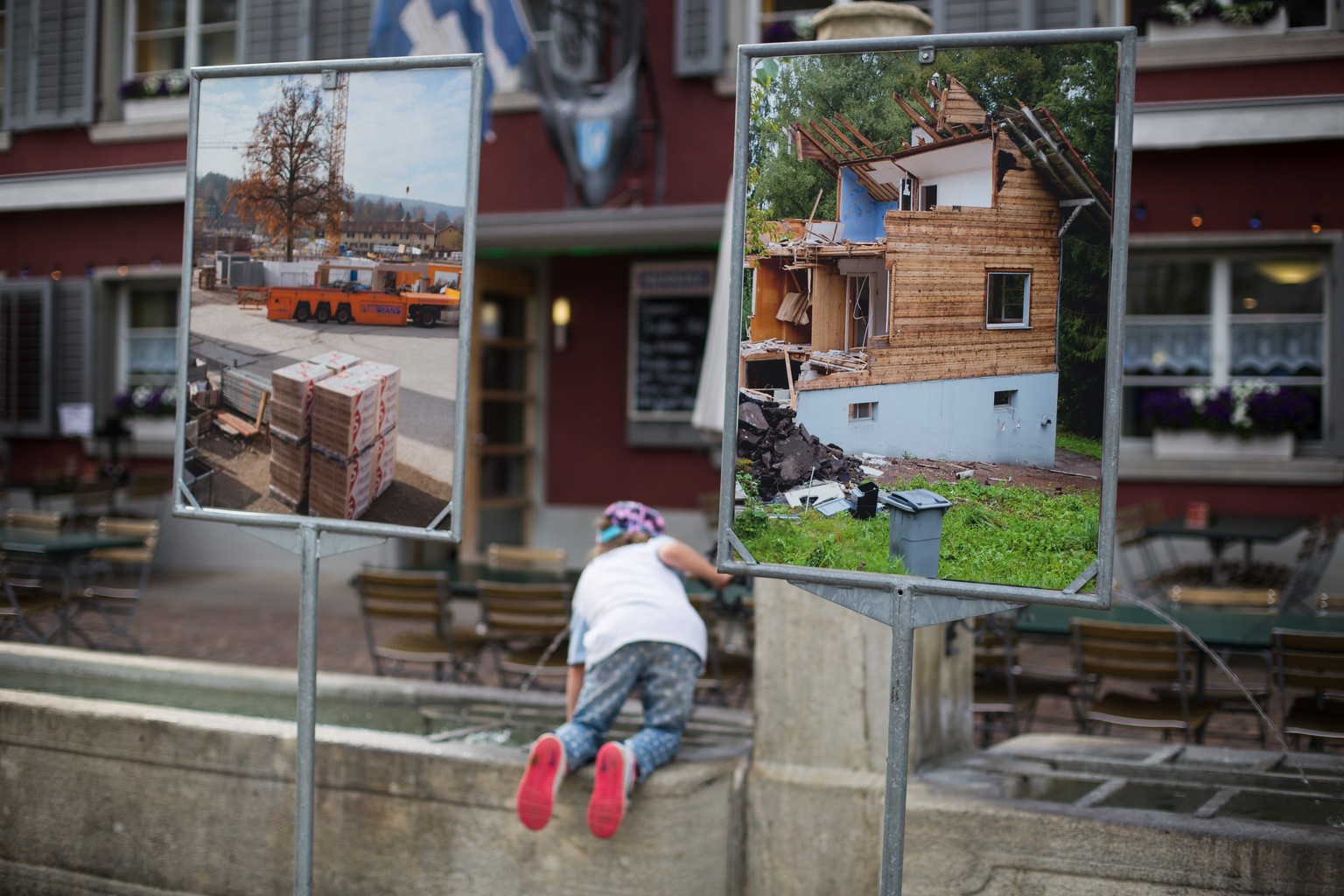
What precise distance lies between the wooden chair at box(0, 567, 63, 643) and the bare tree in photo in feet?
16.3

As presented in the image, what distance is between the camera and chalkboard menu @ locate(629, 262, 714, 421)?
11797mm

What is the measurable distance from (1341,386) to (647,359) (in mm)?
5576

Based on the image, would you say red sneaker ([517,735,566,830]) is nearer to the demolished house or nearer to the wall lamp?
the demolished house

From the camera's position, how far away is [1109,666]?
594 cm

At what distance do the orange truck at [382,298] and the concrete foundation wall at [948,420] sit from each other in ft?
3.41

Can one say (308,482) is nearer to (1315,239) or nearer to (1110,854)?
(1110,854)

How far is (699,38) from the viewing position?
11.4 m

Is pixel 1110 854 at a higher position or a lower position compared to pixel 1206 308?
lower

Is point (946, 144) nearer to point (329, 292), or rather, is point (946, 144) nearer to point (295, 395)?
point (329, 292)

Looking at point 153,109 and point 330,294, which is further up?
point 153,109

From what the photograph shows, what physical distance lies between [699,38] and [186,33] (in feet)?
18.8

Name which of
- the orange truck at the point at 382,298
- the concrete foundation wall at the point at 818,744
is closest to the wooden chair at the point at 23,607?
the orange truck at the point at 382,298

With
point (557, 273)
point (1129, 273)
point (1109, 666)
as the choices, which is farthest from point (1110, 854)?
point (557, 273)

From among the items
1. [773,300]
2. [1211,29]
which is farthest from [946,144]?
[1211,29]
